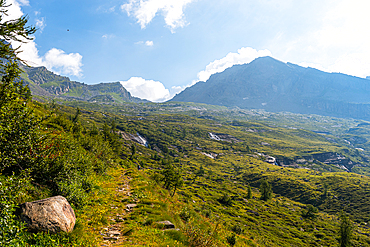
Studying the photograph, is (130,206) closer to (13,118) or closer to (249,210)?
(13,118)

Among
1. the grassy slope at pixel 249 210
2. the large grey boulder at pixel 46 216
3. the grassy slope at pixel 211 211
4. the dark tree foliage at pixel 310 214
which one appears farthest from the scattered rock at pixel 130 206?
the dark tree foliage at pixel 310 214

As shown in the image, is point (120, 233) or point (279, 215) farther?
point (279, 215)

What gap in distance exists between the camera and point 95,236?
10.5 metres

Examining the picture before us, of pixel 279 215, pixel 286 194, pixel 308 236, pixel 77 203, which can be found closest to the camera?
pixel 77 203

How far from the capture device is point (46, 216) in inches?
354

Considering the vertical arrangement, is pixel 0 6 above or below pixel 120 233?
above

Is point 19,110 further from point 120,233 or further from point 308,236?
point 308,236

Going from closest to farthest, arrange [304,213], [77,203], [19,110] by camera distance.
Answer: [19,110], [77,203], [304,213]

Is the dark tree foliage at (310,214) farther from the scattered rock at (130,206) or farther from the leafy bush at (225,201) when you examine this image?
the scattered rock at (130,206)

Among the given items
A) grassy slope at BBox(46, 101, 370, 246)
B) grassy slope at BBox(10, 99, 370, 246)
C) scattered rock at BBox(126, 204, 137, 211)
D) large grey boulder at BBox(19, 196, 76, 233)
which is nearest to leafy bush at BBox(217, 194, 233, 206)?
grassy slope at BBox(10, 99, 370, 246)

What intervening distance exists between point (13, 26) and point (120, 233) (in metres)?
16.0

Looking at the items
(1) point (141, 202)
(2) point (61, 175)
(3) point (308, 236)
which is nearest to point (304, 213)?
(3) point (308, 236)

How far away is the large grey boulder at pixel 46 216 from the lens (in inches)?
335

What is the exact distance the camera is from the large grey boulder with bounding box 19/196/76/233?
852 cm
